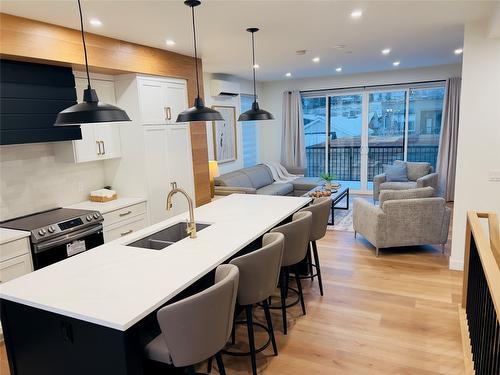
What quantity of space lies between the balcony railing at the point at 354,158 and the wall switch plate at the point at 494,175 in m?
4.08

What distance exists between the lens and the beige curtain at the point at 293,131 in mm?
8344

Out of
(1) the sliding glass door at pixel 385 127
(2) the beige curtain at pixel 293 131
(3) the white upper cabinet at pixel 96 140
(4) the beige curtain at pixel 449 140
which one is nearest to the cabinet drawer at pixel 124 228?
(3) the white upper cabinet at pixel 96 140

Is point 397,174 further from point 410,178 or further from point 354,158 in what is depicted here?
point 354,158

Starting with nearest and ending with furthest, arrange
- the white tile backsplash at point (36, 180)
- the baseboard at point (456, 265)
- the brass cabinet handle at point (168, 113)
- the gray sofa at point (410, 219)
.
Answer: the white tile backsplash at point (36, 180), the baseboard at point (456, 265), the gray sofa at point (410, 219), the brass cabinet handle at point (168, 113)

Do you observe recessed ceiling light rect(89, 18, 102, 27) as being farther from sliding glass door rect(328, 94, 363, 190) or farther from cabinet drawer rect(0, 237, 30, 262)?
sliding glass door rect(328, 94, 363, 190)

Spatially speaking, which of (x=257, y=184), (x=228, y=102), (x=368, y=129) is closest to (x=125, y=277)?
(x=257, y=184)

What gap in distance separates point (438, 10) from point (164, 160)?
3260mm

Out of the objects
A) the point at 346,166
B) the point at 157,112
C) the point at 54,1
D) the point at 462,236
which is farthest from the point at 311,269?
the point at 346,166

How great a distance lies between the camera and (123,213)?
12.9ft

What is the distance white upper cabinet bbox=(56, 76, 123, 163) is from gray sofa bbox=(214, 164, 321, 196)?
2.17 meters

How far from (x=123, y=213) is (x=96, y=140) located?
852 millimetres

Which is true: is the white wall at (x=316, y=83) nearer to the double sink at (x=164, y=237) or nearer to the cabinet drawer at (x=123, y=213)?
the cabinet drawer at (x=123, y=213)

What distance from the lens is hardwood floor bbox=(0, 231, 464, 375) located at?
2543 millimetres

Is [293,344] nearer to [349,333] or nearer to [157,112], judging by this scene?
[349,333]
